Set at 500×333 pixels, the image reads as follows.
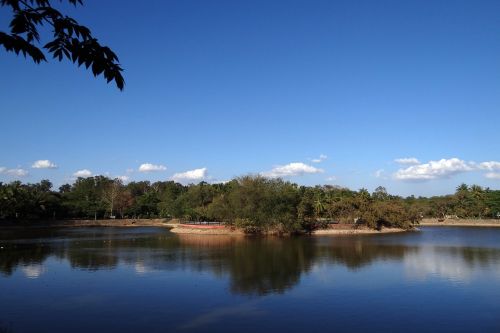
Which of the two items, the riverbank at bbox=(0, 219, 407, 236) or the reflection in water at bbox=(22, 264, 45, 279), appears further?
the riverbank at bbox=(0, 219, 407, 236)

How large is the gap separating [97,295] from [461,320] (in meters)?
17.8

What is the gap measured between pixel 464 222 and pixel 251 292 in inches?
3679

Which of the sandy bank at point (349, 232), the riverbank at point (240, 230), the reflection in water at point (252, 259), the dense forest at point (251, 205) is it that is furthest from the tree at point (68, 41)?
the sandy bank at point (349, 232)

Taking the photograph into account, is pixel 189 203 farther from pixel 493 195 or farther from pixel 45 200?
pixel 493 195

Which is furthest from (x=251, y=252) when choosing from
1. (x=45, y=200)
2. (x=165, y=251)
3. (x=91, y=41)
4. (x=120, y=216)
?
(x=120, y=216)

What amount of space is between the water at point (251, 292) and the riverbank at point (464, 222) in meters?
63.5

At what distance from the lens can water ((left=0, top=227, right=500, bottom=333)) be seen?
18.4 meters

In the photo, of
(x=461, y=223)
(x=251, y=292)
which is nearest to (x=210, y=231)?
(x=251, y=292)

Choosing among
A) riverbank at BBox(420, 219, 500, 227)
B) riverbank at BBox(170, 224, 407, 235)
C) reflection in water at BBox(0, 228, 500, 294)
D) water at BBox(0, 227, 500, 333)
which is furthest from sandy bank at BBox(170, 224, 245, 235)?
riverbank at BBox(420, 219, 500, 227)

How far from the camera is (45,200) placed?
9431 cm

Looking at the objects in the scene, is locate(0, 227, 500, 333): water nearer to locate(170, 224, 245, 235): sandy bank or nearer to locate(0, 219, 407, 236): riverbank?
locate(170, 224, 245, 235): sandy bank

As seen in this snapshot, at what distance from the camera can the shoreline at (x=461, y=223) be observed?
98875mm

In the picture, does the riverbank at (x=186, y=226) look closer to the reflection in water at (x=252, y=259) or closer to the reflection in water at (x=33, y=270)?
the reflection in water at (x=252, y=259)

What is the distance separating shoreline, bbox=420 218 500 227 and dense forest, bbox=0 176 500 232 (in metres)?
4.20
